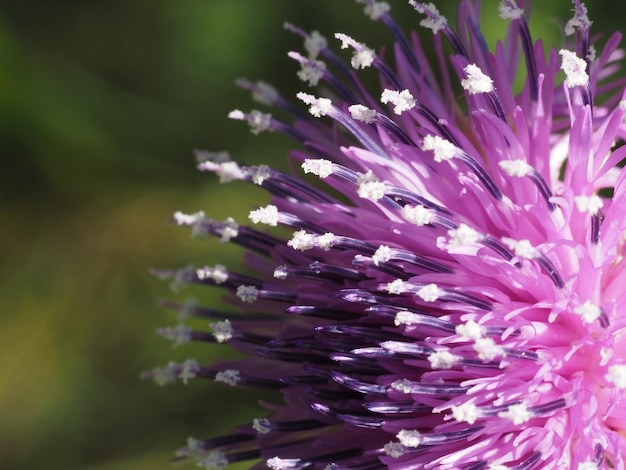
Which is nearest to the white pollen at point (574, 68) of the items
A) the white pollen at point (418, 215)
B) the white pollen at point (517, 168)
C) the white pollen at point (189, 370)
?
the white pollen at point (517, 168)

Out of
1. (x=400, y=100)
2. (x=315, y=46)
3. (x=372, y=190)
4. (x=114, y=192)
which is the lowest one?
(x=372, y=190)

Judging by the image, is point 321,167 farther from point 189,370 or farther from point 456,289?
point 189,370

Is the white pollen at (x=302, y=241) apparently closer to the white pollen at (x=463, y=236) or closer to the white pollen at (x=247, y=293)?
the white pollen at (x=247, y=293)

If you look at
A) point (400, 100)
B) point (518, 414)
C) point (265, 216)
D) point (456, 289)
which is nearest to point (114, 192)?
point (265, 216)

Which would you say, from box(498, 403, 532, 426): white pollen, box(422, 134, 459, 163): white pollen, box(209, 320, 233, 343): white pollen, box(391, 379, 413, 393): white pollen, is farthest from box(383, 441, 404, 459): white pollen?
box(422, 134, 459, 163): white pollen

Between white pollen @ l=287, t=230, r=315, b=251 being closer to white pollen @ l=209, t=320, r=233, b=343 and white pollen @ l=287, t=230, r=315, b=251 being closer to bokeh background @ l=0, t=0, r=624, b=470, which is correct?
white pollen @ l=209, t=320, r=233, b=343

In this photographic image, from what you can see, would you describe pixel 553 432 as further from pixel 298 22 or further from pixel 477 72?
pixel 298 22
